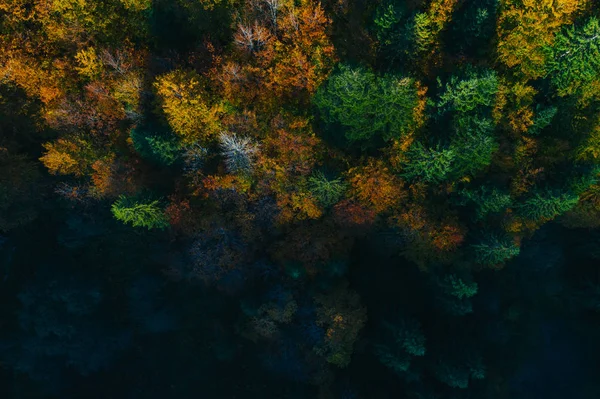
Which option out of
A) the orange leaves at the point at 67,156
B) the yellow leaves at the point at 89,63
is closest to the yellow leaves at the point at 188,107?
the yellow leaves at the point at 89,63

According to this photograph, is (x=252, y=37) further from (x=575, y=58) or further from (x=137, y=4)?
(x=575, y=58)

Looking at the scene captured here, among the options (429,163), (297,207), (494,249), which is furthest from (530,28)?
(297,207)

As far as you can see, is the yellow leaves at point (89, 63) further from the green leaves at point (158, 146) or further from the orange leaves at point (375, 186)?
the orange leaves at point (375, 186)

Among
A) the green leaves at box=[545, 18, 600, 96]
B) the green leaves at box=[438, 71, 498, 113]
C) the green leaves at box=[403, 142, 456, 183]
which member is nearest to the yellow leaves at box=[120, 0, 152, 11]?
the green leaves at box=[403, 142, 456, 183]

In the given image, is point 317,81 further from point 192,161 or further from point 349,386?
point 349,386

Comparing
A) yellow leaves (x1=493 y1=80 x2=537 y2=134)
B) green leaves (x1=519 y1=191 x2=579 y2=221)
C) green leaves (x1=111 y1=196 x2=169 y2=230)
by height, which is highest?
yellow leaves (x1=493 y1=80 x2=537 y2=134)

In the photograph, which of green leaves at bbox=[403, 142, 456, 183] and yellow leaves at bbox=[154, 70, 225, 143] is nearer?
green leaves at bbox=[403, 142, 456, 183]

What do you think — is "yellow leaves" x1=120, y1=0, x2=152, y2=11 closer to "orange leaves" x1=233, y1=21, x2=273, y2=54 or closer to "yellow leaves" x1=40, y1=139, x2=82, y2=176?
"orange leaves" x1=233, y1=21, x2=273, y2=54
